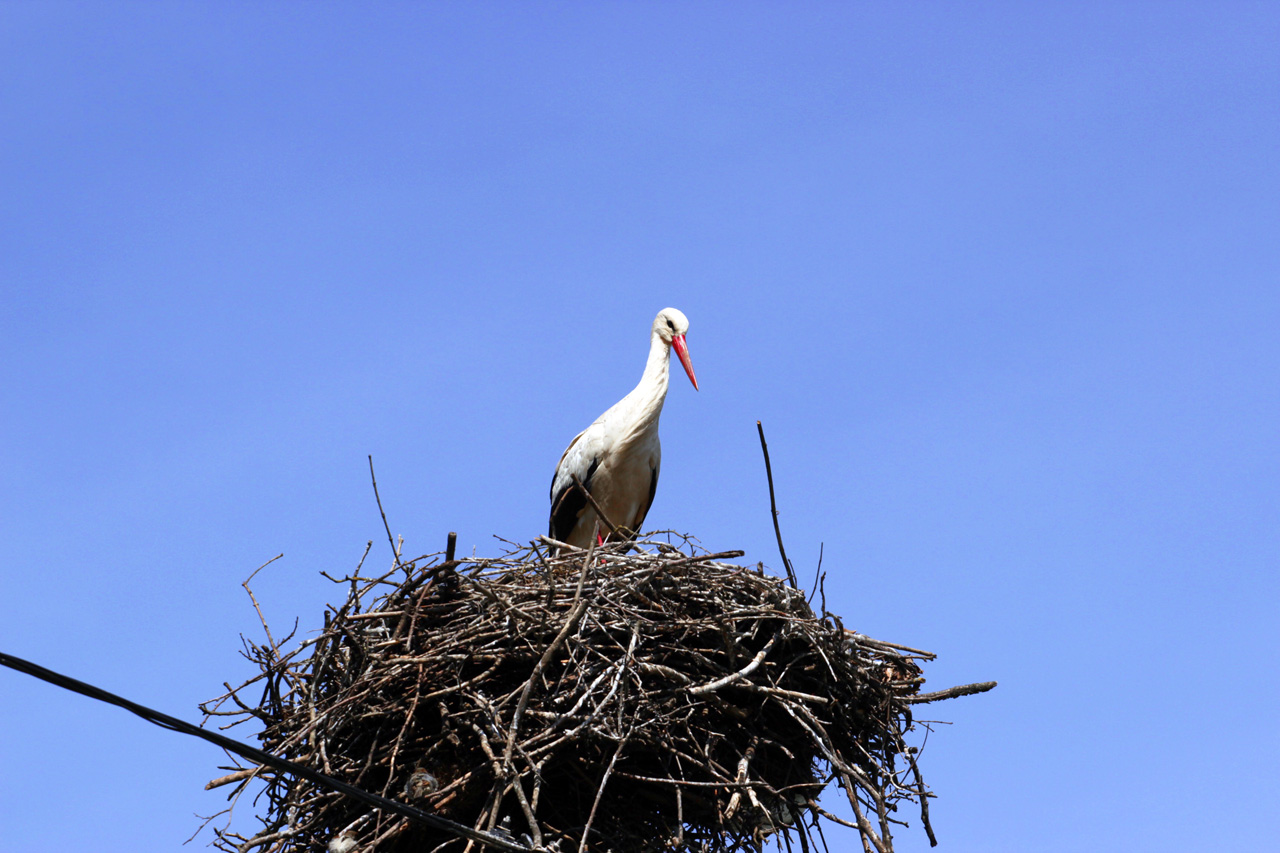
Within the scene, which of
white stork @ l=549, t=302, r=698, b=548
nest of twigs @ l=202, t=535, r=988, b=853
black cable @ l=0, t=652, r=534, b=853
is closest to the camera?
black cable @ l=0, t=652, r=534, b=853

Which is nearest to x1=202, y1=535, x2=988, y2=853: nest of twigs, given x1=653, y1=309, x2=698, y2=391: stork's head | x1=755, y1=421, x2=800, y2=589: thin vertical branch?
x1=755, y1=421, x2=800, y2=589: thin vertical branch

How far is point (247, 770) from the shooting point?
435 cm

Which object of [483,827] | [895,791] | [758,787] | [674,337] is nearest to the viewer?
[483,827]

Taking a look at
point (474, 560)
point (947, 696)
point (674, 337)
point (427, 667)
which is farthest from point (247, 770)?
point (674, 337)

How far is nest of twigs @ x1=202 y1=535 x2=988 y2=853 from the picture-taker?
4.22m

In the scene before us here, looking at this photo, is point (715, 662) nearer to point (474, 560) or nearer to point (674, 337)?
point (474, 560)

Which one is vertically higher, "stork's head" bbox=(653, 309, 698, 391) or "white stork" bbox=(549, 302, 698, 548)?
"stork's head" bbox=(653, 309, 698, 391)

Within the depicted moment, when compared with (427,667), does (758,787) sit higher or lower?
lower

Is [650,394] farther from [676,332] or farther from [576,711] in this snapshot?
[576,711]

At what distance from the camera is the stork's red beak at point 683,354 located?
740cm

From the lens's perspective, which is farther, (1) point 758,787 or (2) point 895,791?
(2) point 895,791

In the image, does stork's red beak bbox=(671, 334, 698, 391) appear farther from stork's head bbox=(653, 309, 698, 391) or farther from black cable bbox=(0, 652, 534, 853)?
black cable bbox=(0, 652, 534, 853)

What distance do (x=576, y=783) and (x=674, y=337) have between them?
3602 mm

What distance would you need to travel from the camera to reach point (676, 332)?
7488 millimetres
